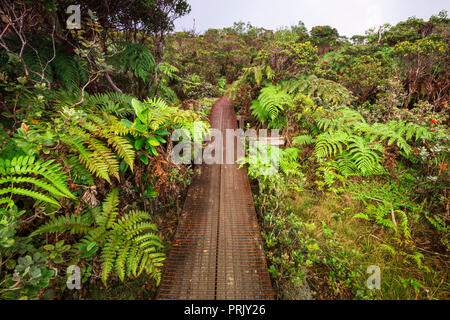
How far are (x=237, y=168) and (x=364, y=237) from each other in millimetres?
2167

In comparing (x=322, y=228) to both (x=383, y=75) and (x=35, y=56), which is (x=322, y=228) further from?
(x=383, y=75)

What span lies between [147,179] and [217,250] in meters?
1.25

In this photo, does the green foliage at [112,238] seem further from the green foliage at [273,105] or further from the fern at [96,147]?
the green foliage at [273,105]

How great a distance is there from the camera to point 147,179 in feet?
7.11

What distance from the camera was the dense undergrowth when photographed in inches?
59.8

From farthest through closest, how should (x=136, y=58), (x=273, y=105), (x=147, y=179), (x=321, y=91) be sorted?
1. (x=321, y=91)
2. (x=273, y=105)
3. (x=136, y=58)
4. (x=147, y=179)

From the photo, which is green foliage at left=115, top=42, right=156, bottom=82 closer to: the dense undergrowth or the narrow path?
the dense undergrowth

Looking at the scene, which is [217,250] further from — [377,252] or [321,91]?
[321,91]

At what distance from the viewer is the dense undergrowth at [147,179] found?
1.52 m

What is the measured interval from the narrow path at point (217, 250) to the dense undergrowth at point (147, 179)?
247 mm

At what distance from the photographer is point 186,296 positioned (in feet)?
5.16

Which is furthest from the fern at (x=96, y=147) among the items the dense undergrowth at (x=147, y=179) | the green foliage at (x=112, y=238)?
the green foliage at (x=112, y=238)

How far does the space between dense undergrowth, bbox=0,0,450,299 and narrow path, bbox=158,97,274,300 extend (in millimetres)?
247

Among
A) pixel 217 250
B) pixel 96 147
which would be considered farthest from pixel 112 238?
pixel 217 250
